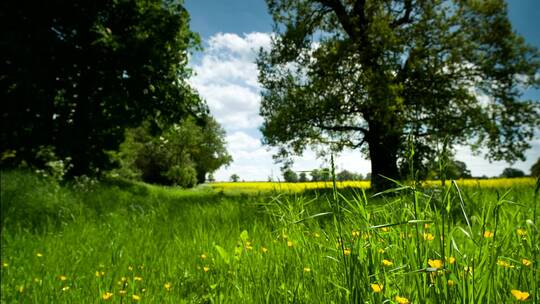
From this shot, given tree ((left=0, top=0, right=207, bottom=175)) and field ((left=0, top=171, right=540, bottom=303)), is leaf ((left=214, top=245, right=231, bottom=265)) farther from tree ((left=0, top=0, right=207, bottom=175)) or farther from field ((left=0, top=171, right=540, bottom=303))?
tree ((left=0, top=0, right=207, bottom=175))

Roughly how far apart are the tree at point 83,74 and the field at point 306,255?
11449 mm

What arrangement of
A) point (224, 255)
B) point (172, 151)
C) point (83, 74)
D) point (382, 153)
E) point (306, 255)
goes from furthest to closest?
1. point (172, 151)
2. point (382, 153)
3. point (83, 74)
4. point (224, 255)
5. point (306, 255)

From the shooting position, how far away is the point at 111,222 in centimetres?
611

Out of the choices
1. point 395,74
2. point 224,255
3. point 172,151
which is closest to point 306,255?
point 224,255

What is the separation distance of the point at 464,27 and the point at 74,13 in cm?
1843

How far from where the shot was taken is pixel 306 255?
259 centimetres

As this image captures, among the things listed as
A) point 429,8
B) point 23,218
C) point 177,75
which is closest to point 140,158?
point 177,75

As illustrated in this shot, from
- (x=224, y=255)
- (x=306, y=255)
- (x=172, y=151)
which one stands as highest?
(x=172, y=151)

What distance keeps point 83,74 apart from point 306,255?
18483mm

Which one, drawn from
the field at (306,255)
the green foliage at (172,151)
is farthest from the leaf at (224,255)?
the green foliage at (172,151)

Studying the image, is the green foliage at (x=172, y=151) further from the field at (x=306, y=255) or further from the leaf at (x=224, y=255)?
the leaf at (x=224, y=255)

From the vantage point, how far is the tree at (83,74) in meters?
16.3

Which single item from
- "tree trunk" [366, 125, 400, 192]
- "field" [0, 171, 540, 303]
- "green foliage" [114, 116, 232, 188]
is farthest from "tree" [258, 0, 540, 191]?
"green foliage" [114, 116, 232, 188]

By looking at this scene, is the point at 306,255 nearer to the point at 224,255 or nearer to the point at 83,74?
the point at 224,255
